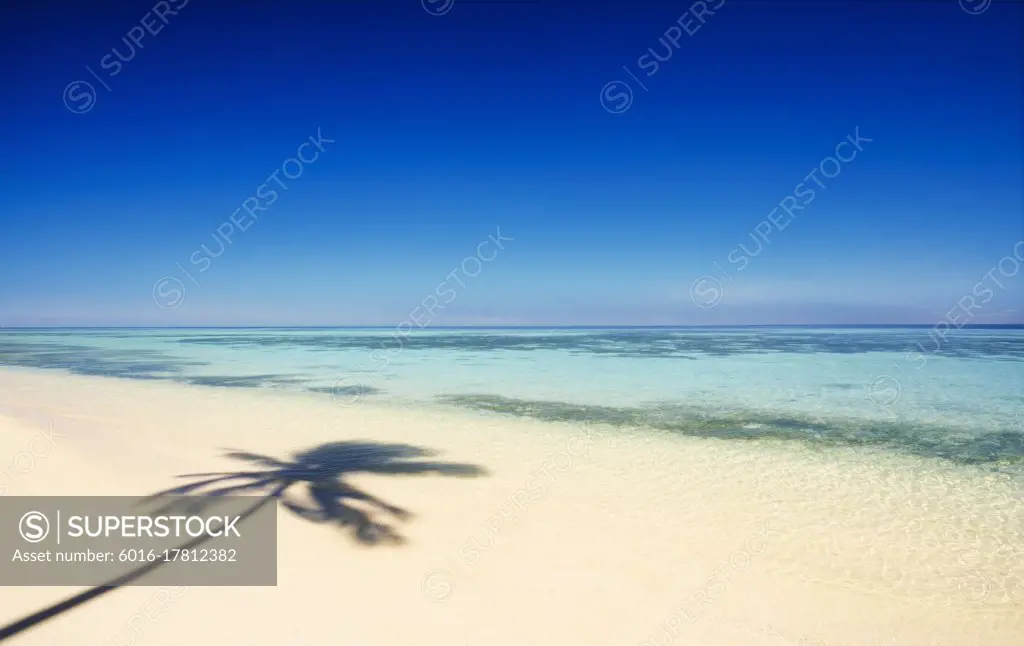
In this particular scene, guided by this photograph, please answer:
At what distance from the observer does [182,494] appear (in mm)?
8086

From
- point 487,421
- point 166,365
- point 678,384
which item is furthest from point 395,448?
point 166,365

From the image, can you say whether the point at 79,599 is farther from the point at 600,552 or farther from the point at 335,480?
the point at 600,552

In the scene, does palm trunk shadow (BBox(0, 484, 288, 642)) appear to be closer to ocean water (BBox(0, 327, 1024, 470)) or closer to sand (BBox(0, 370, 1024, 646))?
sand (BBox(0, 370, 1024, 646))

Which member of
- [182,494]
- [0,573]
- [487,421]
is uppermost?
[487,421]

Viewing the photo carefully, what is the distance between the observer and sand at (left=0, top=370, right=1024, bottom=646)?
16.5ft

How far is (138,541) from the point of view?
21.1 feet

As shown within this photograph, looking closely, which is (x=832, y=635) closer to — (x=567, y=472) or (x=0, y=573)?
(x=567, y=472)

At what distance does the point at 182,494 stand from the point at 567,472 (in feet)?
21.5

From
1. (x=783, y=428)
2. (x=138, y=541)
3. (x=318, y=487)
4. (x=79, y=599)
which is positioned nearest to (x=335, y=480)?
(x=318, y=487)

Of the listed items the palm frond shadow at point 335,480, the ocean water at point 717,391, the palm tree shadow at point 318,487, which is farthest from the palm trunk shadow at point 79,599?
the ocean water at point 717,391

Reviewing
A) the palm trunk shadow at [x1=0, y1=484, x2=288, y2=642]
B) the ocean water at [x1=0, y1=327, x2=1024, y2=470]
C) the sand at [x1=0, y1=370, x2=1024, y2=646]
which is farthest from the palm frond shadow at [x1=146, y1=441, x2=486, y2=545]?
the ocean water at [x1=0, y1=327, x2=1024, y2=470]

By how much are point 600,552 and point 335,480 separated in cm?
502

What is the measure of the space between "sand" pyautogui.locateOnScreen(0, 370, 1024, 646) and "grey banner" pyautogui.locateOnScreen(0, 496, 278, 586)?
0.86 ft

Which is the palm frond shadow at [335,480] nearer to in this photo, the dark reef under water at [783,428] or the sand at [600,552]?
the sand at [600,552]
